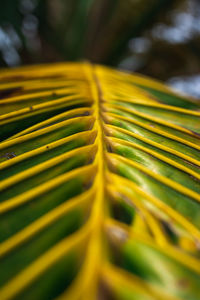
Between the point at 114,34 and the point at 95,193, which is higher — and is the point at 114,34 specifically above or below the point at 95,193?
above

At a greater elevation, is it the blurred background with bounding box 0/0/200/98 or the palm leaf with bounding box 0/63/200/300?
the blurred background with bounding box 0/0/200/98

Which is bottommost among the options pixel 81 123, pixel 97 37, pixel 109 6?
pixel 81 123

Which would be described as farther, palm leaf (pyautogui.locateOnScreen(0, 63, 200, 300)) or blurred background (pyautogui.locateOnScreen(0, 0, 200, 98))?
blurred background (pyautogui.locateOnScreen(0, 0, 200, 98))

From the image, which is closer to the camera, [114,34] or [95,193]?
[95,193]

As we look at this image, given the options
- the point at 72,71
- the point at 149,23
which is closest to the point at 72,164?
the point at 72,71

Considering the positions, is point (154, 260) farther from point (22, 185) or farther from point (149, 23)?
point (149, 23)
